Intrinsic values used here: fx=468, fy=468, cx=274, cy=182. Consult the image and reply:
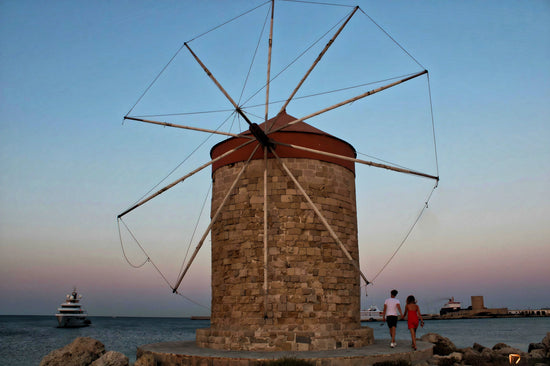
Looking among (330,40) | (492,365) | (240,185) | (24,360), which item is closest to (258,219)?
(240,185)

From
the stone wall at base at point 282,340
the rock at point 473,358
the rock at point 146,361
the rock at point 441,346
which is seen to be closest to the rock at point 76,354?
the rock at point 146,361

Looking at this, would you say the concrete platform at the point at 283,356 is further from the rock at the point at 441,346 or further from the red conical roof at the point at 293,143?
the red conical roof at the point at 293,143

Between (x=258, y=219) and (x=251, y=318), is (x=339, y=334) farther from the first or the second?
(x=258, y=219)

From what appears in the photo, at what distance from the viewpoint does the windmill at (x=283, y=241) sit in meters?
10.1

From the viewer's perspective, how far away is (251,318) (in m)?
10.2

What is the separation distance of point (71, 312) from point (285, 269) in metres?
51.3

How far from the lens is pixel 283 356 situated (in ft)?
28.8

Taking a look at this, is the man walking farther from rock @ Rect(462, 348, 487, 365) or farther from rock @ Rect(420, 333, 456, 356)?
rock @ Rect(420, 333, 456, 356)

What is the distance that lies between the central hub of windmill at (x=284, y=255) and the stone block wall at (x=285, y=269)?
2 centimetres

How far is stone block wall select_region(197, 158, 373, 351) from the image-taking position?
33.0 ft

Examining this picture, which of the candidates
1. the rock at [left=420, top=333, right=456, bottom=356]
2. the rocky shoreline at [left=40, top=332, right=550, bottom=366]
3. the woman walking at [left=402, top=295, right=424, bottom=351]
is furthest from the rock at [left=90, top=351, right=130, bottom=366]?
the rock at [left=420, top=333, right=456, bottom=356]

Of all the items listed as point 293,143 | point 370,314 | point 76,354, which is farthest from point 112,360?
point 370,314

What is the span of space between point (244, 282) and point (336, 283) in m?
2.11

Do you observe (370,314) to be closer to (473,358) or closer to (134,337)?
(134,337)
